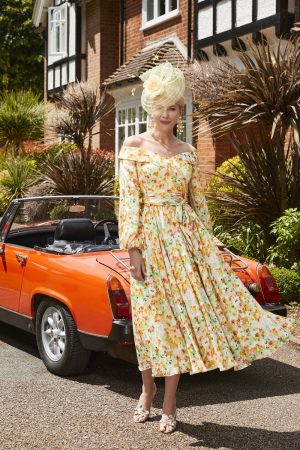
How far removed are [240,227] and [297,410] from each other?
5252mm

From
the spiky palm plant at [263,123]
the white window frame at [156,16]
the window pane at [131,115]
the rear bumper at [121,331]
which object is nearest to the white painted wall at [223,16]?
the white window frame at [156,16]

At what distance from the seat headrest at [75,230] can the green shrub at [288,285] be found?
9.65 feet

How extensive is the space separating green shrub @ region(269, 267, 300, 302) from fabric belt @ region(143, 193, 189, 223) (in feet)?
14.3

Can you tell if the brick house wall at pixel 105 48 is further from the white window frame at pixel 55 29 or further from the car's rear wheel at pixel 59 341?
the car's rear wheel at pixel 59 341

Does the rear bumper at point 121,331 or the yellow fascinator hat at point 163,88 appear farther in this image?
the rear bumper at point 121,331

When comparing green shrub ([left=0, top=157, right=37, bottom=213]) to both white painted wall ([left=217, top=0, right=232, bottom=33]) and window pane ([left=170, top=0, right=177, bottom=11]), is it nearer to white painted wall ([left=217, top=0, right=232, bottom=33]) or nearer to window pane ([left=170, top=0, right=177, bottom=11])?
window pane ([left=170, top=0, right=177, bottom=11])

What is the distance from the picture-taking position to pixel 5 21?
40.8 m

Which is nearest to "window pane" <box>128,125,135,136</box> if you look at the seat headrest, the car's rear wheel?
the seat headrest

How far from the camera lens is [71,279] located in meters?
5.82

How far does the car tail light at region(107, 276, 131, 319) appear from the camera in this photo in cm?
539

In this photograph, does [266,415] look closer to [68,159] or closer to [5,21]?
[68,159]

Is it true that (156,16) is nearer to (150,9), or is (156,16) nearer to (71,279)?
(150,9)

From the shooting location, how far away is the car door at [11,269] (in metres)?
6.59

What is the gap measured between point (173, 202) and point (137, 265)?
1.49ft
